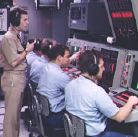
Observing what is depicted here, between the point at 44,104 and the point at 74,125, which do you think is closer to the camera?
the point at 74,125

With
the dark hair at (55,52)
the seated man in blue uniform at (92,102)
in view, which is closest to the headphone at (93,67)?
the seated man in blue uniform at (92,102)

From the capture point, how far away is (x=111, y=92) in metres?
2.98

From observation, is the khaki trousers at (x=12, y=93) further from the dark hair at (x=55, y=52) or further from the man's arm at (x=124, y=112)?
the man's arm at (x=124, y=112)

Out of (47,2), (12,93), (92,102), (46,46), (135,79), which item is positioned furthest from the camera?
(47,2)

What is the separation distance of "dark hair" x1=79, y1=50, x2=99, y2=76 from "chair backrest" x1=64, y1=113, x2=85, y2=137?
327mm

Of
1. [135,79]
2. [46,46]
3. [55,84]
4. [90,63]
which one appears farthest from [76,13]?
[90,63]

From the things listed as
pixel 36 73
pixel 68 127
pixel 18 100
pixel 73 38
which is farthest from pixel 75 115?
pixel 73 38

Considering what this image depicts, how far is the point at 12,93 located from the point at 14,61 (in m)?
0.33

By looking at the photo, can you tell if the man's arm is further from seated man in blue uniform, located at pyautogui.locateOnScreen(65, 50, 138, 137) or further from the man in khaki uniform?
the man in khaki uniform

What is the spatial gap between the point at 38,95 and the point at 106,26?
3.50 feet

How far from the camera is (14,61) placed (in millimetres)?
3330

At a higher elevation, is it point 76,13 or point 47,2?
point 47,2

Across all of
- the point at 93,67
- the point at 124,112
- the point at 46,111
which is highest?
the point at 93,67

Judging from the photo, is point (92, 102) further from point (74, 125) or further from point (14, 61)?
point (14, 61)
